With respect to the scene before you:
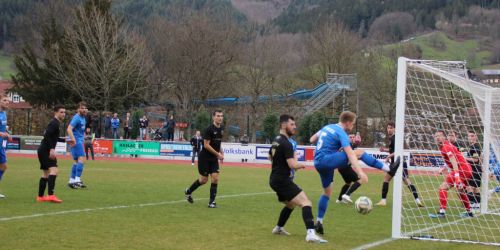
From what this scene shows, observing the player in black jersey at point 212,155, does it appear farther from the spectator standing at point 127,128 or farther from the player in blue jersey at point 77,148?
the spectator standing at point 127,128

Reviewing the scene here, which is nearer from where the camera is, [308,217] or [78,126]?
[308,217]

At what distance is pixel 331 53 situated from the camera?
5569cm

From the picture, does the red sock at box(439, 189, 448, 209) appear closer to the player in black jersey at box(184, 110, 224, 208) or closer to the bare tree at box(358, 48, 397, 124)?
the player in black jersey at box(184, 110, 224, 208)

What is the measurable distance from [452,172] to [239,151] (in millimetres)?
22918

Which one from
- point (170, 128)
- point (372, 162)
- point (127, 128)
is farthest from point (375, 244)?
point (127, 128)

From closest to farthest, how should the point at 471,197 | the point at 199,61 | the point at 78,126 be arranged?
the point at 471,197 < the point at 78,126 < the point at 199,61

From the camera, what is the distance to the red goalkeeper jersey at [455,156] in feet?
42.3

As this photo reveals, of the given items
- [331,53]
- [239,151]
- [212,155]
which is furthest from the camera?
[331,53]

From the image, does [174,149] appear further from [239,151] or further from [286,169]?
[286,169]

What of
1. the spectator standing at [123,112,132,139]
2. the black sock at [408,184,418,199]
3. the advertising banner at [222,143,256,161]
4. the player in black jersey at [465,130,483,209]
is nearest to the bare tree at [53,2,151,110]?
the spectator standing at [123,112,132,139]

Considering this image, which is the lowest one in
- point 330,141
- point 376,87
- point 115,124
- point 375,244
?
point 375,244

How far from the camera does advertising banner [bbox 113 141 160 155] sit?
1439 inches

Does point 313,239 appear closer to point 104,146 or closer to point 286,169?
point 286,169

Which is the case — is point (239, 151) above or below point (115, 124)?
below
